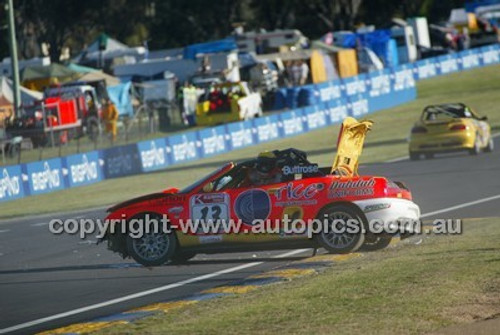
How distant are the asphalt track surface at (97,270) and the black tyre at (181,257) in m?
0.12

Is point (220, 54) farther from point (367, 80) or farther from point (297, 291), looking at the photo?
point (297, 291)

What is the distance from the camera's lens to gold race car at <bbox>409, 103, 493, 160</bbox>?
1182 inches

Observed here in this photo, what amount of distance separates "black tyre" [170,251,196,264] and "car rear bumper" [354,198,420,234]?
2.49m

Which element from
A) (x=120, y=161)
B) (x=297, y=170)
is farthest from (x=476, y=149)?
(x=297, y=170)

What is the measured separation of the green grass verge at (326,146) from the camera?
99.7ft

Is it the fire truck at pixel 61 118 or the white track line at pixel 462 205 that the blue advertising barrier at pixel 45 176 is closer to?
the fire truck at pixel 61 118

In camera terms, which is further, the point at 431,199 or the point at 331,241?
the point at 431,199

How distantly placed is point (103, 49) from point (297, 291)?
191ft

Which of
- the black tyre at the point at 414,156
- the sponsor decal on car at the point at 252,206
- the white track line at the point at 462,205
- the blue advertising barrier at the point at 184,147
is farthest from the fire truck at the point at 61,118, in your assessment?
the sponsor decal on car at the point at 252,206

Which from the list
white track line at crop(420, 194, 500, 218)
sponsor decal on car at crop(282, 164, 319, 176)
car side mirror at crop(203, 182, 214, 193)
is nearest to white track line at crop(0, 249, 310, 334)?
car side mirror at crop(203, 182, 214, 193)

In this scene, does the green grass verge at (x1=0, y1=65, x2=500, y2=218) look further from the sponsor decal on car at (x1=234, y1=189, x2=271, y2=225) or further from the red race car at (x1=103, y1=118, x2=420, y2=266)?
the sponsor decal on car at (x1=234, y1=189, x2=271, y2=225)

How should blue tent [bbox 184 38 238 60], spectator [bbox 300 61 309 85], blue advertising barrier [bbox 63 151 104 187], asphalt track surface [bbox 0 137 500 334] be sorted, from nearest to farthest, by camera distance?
1. asphalt track surface [bbox 0 137 500 334]
2. blue advertising barrier [bbox 63 151 104 187]
3. spectator [bbox 300 61 309 85]
4. blue tent [bbox 184 38 238 60]

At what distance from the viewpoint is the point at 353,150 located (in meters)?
16.5

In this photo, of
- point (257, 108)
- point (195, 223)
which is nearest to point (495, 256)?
point (195, 223)
